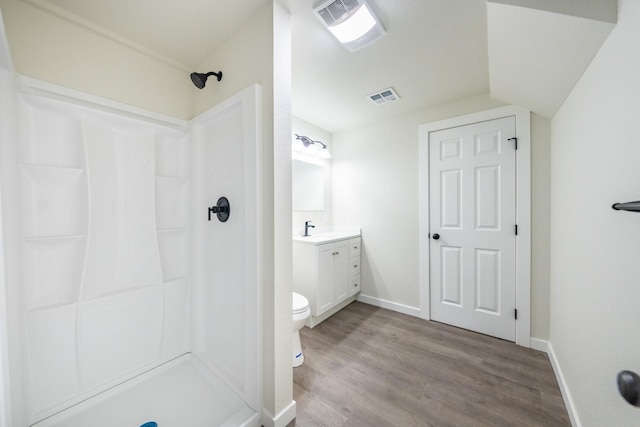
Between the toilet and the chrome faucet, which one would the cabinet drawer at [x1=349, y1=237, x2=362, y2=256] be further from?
the toilet

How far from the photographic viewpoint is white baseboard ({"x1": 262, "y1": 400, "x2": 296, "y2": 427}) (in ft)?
3.92

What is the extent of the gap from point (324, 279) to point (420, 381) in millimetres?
1120

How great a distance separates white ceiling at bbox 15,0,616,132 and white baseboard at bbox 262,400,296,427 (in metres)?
2.25

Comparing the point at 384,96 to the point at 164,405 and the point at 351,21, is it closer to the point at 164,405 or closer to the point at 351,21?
the point at 351,21

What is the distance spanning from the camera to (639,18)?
75 centimetres

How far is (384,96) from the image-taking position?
2223 millimetres

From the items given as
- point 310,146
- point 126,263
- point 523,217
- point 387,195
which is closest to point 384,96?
point 310,146

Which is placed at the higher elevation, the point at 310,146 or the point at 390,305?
the point at 310,146

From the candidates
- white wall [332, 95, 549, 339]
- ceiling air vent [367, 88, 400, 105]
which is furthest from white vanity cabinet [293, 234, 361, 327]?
ceiling air vent [367, 88, 400, 105]

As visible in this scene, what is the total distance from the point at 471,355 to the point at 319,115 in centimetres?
279

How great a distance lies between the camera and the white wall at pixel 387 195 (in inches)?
101

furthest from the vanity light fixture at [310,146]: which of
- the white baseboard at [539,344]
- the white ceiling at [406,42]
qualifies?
the white baseboard at [539,344]

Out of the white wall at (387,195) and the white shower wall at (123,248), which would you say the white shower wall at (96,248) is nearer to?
the white shower wall at (123,248)

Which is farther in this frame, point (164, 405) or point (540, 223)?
point (540, 223)
